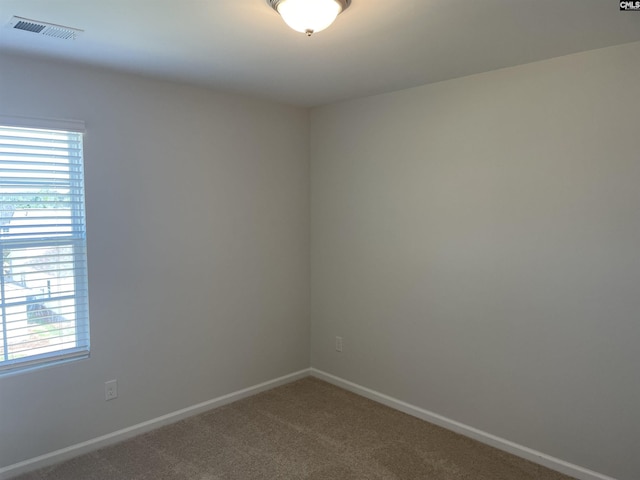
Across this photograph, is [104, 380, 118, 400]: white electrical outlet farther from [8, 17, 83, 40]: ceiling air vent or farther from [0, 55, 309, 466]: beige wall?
[8, 17, 83, 40]: ceiling air vent

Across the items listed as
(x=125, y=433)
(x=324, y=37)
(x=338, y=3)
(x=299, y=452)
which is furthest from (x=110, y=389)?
(x=338, y=3)

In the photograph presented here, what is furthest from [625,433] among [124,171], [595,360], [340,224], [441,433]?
[124,171]

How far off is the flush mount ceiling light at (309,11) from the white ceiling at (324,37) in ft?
0.35

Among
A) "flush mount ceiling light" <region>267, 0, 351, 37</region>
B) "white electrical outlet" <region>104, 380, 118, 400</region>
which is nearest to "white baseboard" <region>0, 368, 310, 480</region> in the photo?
"white electrical outlet" <region>104, 380, 118, 400</region>

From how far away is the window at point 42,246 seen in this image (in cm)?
264

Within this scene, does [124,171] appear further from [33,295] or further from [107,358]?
[107,358]

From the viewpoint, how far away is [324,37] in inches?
90.7

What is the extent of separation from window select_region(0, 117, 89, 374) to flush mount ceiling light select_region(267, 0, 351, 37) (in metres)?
1.66

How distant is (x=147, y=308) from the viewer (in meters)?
3.20

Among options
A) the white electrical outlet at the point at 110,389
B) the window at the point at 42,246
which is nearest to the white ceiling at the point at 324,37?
the window at the point at 42,246

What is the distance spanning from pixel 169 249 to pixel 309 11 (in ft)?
6.73

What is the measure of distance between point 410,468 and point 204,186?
2378 mm

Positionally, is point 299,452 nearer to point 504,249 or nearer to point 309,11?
point 504,249

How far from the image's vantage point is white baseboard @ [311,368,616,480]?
269 cm
